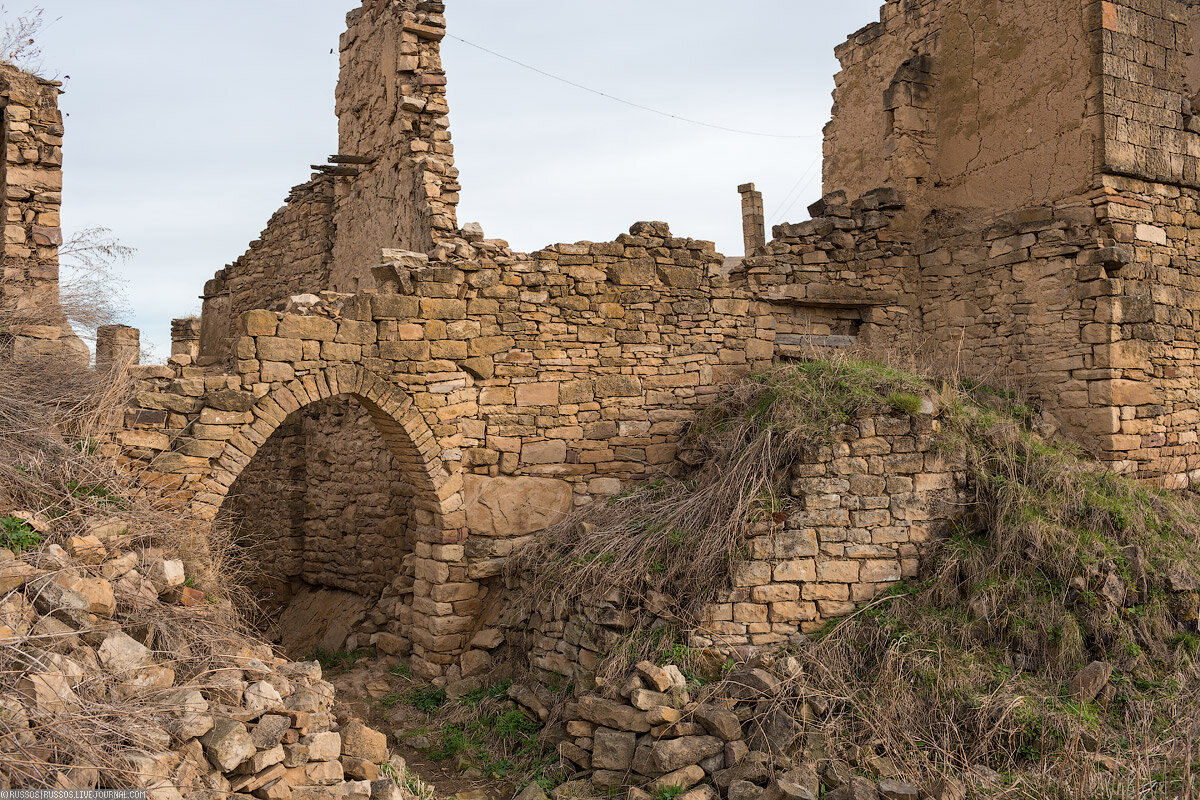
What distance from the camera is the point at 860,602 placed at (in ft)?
20.5

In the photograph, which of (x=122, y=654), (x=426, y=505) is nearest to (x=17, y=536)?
(x=122, y=654)

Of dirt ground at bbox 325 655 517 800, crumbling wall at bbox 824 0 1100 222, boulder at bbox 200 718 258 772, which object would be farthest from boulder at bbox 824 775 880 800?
crumbling wall at bbox 824 0 1100 222

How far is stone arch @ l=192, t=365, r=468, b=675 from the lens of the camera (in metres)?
7.11

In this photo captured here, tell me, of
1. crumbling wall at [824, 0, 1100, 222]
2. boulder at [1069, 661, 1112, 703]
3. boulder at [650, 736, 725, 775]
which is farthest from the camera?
crumbling wall at [824, 0, 1100, 222]

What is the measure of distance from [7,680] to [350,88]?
7795 millimetres

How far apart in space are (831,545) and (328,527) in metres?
5.87

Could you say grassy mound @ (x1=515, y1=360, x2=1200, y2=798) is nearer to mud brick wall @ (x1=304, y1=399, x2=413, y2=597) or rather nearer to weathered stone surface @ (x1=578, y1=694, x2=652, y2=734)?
weathered stone surface @ (x1=578, y1=694, x2=652, y2=734)

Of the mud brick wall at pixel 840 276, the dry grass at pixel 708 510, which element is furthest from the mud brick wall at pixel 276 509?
the mud brick wall at pixel 840 276

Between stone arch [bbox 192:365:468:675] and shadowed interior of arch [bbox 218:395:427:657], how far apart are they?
2.14 feet

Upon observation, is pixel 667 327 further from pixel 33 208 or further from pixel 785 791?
pixel 33 208

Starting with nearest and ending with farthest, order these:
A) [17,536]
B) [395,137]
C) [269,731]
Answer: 1. [269,731]
2. [17,536]
3. [395,137]

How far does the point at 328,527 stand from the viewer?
9859mm

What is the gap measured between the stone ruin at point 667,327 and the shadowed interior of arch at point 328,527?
0.05m

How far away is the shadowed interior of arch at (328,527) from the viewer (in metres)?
8.96
